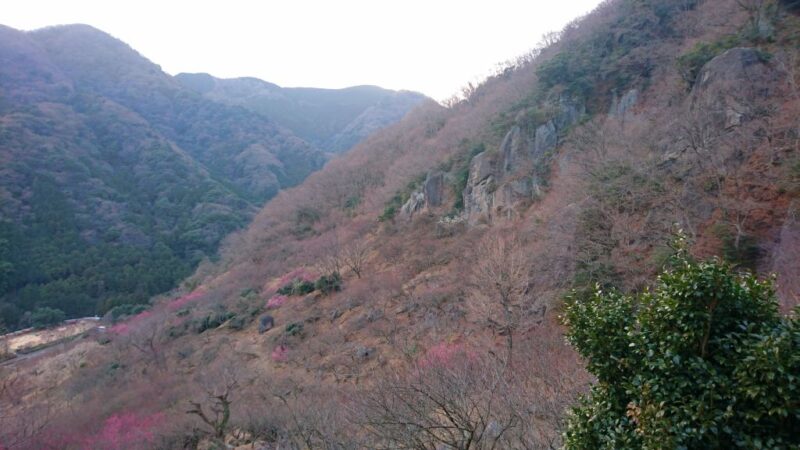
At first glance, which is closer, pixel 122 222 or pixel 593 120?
pixel 593 120

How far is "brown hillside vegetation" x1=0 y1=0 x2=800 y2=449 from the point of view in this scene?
11969 mm

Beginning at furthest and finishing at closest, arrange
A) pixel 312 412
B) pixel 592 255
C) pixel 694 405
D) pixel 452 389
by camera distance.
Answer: pixel 592 255, pixel 312 412, pixel 452 389, pixel 694 405

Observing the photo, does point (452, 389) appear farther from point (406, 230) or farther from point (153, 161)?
point (153, 161)

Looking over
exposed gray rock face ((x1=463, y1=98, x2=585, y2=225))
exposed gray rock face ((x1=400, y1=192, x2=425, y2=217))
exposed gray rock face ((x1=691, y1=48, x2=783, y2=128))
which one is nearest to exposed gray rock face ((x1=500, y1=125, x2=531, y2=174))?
exposed gray rock face ((x1=463, y1=98, x2=585, y2=225))

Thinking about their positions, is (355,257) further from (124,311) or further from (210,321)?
(124,311)

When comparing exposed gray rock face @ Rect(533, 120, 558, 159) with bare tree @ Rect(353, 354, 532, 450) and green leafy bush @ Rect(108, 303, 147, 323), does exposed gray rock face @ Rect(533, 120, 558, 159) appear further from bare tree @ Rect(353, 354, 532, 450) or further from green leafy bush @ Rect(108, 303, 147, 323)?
green leafy bush @ Rect(108, 303, 147, 323)

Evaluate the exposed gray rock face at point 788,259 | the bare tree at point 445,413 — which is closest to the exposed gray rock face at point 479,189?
the exposed gray rock face at point 788,259

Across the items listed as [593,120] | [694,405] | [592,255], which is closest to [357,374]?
[592,255]

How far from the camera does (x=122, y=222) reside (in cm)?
6550

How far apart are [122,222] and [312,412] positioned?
6507cm

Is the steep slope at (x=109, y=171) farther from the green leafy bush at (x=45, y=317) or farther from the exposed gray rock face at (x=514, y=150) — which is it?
the exposed gray rock face at (x=514, y=150)

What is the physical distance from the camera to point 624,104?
2784cm

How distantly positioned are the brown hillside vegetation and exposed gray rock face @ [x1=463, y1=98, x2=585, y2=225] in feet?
0.42

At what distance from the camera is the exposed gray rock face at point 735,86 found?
18297 millimetres
